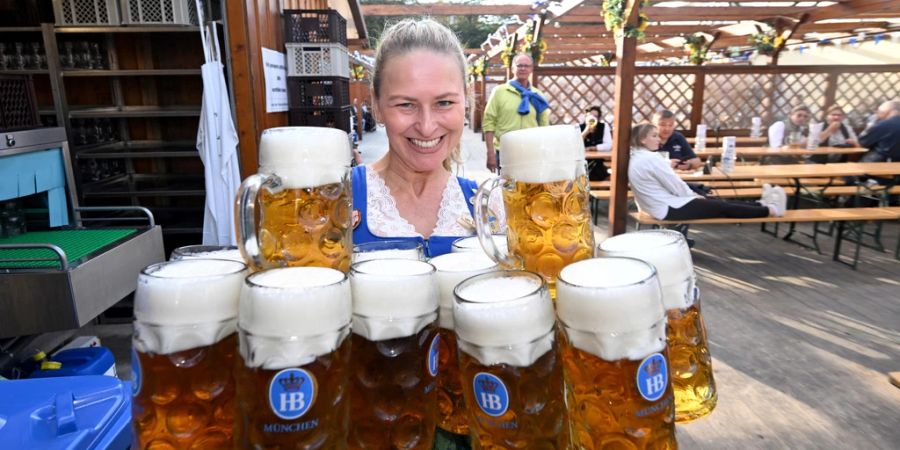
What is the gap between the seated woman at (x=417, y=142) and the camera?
1205mm

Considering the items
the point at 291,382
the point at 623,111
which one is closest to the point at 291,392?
the point at 291,382

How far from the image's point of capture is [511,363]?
0.51 metres

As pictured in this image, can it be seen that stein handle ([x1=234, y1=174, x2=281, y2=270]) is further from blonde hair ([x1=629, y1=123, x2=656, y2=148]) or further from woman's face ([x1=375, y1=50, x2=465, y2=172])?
blonde hair ([x1=629, y1=123, x2=656, y2=148])

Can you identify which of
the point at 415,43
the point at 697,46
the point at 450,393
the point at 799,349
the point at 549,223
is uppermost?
the point at 697,46

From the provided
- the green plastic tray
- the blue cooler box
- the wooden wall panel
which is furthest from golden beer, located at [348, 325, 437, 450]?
the wooden wall panel

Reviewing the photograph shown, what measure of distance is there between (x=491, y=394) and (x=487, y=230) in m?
0.23

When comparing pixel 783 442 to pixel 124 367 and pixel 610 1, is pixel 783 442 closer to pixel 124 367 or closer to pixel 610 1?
pixel 124 367

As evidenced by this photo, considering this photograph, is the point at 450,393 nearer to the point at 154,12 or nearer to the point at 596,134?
the point at 154,12

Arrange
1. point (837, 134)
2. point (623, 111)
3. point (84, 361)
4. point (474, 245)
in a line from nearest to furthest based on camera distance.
Answer: point (474, 245) < point (84, 361) < point (623, 111) < point (837, 134)

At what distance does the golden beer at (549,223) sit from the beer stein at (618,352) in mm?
120

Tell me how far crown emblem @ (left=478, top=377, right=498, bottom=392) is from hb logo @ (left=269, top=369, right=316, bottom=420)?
15cm

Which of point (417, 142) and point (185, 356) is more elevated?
point (417, 142)

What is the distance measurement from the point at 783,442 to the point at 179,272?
2275 mm

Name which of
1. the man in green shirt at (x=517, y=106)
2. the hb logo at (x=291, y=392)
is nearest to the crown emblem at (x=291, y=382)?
the hb logo at (x=291, y=392)
